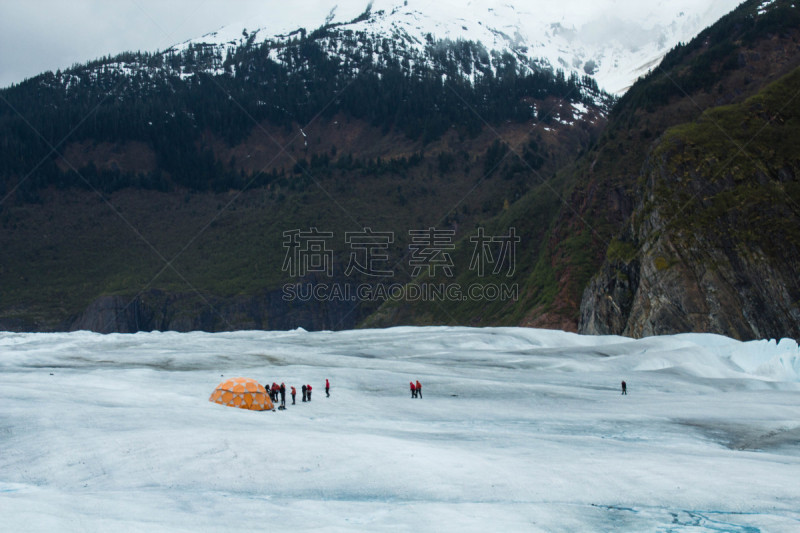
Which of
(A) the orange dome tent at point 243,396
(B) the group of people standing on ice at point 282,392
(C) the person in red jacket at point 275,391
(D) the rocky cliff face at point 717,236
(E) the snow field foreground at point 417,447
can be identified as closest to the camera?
(E) the snow field foreground at point 417,447

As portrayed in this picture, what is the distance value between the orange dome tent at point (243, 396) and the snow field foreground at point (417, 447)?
1029 mm

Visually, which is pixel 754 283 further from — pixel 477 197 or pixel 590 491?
pixel 477 197

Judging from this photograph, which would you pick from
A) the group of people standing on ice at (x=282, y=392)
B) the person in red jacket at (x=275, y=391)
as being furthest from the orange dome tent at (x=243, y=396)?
the person in red jacket at (x=275, y=391)

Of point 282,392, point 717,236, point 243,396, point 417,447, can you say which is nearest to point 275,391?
point 282,392

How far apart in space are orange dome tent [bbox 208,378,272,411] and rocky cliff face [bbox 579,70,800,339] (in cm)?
4622

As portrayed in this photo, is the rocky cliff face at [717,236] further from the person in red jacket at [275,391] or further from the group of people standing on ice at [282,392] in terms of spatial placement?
the person in red jacket at [275,391]

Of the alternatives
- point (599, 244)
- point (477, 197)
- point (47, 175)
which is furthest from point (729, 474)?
point (47, 175)

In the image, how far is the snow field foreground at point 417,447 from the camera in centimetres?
1717

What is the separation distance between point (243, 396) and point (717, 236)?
5170 centimetres

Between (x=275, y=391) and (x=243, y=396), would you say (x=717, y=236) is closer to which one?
(x=275, y=391)

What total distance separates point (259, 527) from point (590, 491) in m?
9.24

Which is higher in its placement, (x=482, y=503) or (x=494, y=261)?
(x=494, y=261)

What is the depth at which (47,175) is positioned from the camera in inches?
7293

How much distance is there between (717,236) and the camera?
222ft
